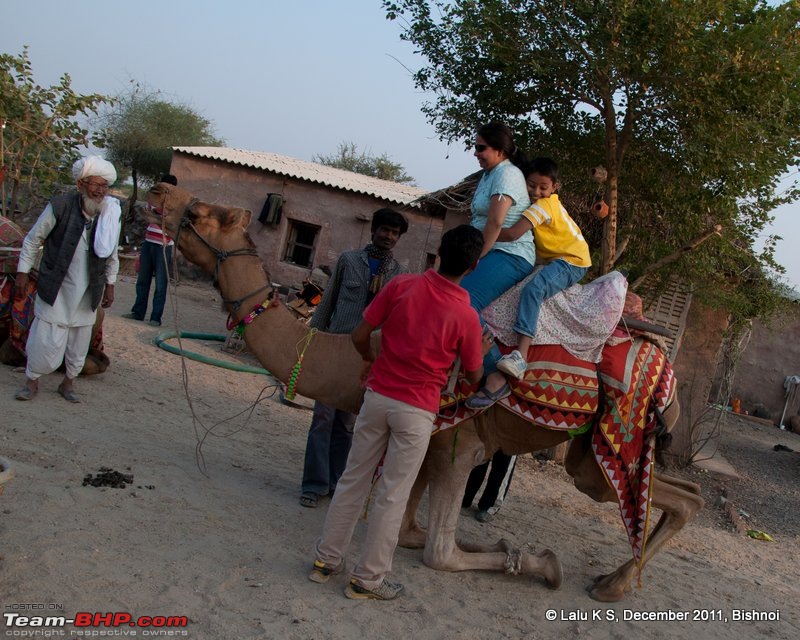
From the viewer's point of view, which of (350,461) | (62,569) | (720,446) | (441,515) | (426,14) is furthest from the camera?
(720,446)

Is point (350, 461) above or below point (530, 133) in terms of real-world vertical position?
below

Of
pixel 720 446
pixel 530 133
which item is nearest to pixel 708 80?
pixel 530 133

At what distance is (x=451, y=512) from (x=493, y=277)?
1.43 metres

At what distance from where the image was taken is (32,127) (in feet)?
27.7

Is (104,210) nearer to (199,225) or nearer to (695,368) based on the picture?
(199,225)

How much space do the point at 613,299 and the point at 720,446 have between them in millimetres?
10537

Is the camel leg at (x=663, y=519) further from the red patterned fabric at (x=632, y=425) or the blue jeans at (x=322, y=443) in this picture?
the blue jeans at (x=322, y=443)

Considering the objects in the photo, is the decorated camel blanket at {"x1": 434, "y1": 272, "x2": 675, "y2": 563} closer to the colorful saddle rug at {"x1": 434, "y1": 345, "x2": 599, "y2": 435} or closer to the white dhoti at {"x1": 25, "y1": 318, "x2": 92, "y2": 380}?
the colorful saddle rug at {"x1": 434, "y1": 345, "x2": 599, "y2": 435}

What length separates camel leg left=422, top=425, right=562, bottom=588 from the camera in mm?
4438

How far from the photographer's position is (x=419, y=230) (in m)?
18.5

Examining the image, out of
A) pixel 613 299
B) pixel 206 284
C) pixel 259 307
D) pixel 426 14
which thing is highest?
pixel 426 14

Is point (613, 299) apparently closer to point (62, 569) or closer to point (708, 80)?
point (62, 569)

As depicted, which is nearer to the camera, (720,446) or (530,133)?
(530,133)

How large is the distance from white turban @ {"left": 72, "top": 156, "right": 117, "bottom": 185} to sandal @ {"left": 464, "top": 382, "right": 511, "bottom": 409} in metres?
3.78
